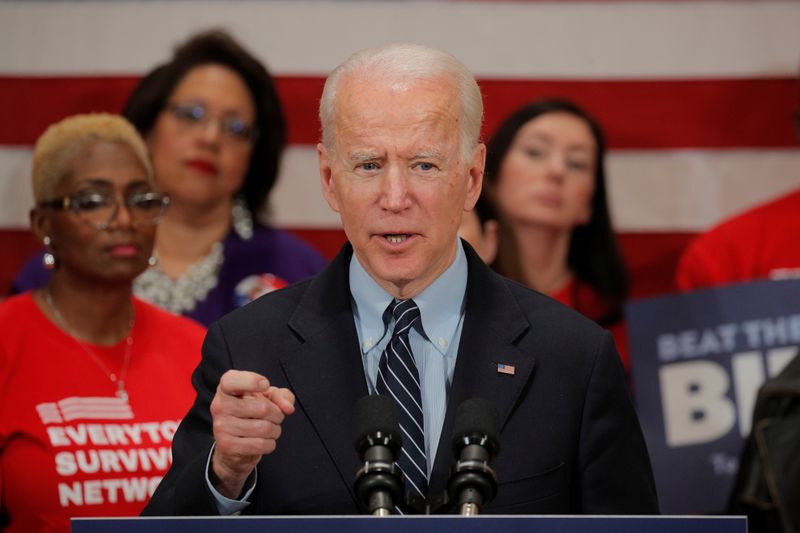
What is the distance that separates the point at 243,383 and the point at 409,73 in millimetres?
618

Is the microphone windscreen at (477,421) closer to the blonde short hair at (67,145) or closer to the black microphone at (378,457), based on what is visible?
the black microphone at (378,457)

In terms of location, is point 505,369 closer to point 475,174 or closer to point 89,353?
point 475,174

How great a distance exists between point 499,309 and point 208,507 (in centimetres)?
59

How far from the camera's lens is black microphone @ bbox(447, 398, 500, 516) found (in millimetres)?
1707

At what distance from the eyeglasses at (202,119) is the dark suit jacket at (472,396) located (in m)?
2.04

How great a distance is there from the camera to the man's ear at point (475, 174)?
221 centimetres

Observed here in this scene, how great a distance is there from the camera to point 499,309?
2.21 meters

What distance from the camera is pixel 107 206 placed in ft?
10.6

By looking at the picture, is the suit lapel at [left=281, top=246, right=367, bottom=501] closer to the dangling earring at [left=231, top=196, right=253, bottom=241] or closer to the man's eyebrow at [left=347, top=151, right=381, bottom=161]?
the man's eyebrow at [left=347, top=151, right=381, bottom=161]

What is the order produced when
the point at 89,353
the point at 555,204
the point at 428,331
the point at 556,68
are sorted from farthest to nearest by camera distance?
the point at 556,68 → the point at 555,204 → the point at 89,353 → the point at 428,331

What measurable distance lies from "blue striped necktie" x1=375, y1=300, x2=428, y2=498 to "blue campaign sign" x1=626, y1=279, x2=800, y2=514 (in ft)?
5.72

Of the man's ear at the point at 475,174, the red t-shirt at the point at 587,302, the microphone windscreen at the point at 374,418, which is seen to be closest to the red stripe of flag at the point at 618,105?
the red t-shirt at the point at 587,302

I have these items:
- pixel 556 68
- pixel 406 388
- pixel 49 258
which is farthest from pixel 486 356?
pixel 556 68

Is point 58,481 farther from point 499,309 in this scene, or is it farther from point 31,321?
point 499,309
